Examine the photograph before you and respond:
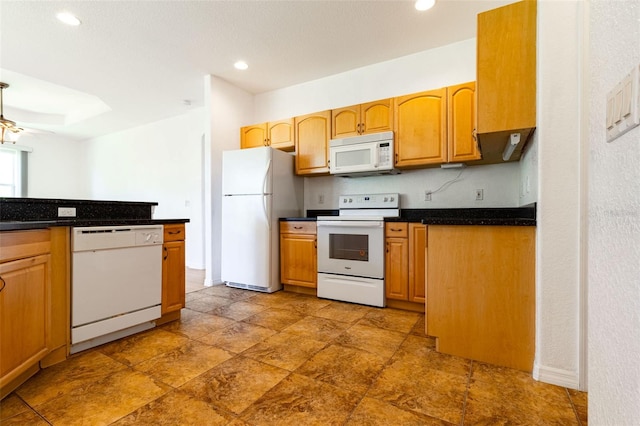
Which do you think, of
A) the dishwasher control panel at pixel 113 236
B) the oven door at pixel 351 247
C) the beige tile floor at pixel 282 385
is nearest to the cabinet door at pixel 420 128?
the oven door at pixel 351 247

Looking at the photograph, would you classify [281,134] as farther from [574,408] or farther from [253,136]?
[574,408]

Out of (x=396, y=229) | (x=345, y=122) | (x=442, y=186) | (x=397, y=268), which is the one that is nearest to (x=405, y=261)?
(x=397, y=268)

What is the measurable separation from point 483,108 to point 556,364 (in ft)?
4.82

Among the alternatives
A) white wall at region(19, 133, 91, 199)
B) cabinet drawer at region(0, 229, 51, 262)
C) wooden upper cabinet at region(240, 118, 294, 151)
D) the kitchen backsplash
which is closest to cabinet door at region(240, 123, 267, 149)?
wooden upper cabinet at region(240, 118, 294, 151)

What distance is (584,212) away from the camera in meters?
1.49

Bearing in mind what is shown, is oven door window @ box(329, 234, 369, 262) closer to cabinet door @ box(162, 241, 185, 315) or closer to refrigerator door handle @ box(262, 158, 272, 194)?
refrigerator door handle @ box(262, 158, 272, 194)

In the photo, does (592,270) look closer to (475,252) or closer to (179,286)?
(475,252)

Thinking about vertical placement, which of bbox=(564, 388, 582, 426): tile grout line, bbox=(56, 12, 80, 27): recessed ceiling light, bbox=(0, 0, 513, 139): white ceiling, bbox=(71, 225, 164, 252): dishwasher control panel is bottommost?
bbox=(564, 388, 582, 426): tile grout line

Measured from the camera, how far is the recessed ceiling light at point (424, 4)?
2486mm

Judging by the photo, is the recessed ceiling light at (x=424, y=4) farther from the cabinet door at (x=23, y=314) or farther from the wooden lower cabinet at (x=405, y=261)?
the cabinet door at (x=23, y=314)

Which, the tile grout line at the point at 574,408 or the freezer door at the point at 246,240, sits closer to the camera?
the tile grout line at the point at 574,408

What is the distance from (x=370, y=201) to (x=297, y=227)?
887 mm

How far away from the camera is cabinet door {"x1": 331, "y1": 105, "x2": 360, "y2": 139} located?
3361 millimetres

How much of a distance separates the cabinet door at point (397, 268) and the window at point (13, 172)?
7633mm
